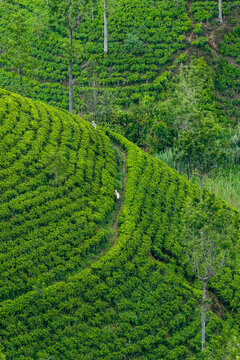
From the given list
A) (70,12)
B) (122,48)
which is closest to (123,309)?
(70,12)

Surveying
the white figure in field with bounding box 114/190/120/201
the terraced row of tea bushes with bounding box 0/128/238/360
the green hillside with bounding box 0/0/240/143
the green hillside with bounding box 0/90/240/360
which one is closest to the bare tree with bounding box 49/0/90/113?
the green hillside with bounding box 0/0/240/143

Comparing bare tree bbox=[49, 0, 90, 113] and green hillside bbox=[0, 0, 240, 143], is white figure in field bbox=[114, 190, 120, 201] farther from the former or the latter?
green hillside bbox=[0, 0, 240, 143]

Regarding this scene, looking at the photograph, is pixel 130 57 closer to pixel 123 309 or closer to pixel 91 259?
pixel 91 259

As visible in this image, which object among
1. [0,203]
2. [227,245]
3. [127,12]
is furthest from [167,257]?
[127,12]

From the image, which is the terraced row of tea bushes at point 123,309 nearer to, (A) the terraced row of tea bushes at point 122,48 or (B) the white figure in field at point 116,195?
(B) the white figure in field at point 116,195

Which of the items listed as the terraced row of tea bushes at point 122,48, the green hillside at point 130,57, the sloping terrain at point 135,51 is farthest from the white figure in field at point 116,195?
the terraced row of tea bushes at point 122,48
